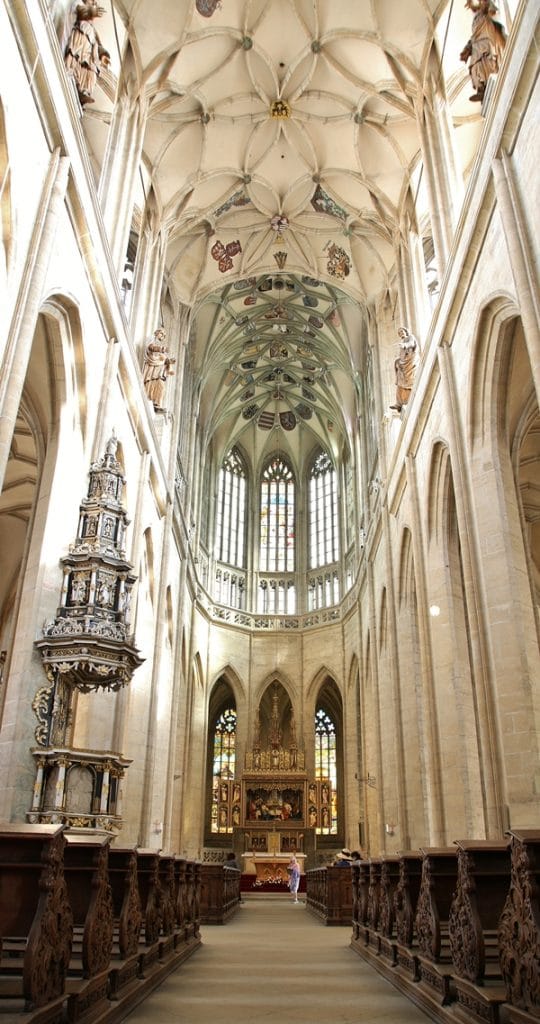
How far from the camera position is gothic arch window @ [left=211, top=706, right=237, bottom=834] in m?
26.7

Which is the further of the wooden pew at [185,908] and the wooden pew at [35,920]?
the wooden pew at [185,908]

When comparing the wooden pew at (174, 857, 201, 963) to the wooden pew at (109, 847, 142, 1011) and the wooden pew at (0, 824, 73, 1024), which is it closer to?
the wooden pew at (109, 847, 142, 1011)

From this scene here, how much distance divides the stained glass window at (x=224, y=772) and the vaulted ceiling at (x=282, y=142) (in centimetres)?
1425

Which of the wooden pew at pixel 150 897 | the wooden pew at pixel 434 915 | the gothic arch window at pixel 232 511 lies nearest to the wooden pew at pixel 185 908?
the wooden pew at pixel 150 897

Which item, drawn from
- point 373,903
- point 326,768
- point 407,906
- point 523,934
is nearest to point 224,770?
point 326,768

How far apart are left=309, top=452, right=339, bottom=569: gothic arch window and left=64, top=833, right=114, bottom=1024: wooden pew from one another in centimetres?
2549

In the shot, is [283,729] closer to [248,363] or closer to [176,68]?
[248,363]

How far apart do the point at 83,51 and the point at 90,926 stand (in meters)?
10.4

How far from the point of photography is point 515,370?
36.0 ft

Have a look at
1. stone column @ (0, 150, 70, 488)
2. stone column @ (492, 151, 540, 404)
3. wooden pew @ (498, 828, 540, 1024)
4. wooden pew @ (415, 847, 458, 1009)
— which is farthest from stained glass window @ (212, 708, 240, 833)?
wooden pew @ (498, 828, 540, 1024)

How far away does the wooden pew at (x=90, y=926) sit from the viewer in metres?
4.10

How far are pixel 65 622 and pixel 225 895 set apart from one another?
7.57 m

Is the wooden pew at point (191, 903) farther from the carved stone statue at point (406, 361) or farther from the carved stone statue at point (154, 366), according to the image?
the carved stone statue at point (406, 361)

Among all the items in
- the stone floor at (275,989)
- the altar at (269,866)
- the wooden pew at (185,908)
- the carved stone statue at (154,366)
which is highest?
the carved stone statue at (154,366)
